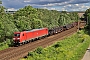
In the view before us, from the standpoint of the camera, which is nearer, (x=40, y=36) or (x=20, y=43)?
(x=20, y=43)

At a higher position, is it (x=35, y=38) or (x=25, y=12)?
(x=25, y=12)

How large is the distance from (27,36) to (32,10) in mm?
35815

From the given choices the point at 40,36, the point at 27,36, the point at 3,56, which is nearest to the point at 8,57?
the point at 3,56

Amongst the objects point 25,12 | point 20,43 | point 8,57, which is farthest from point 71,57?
point 25,12

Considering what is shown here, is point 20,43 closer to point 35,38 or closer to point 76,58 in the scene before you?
point 35,38

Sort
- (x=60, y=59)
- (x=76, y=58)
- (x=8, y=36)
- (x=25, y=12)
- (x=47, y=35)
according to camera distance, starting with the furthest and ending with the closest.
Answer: (x=25, y=12) < (x=47, y=35) < (x=8, y=36) < (x=76, y=58) < (x=60, y=59)

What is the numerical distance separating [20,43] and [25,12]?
36397 millimetres

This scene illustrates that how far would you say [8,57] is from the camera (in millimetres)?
34688

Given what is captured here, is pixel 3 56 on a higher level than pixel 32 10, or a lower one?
lower

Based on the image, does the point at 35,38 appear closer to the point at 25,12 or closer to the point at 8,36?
the point at 8,36

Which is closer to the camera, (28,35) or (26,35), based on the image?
(26,35)

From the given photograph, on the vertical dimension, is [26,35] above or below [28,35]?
above

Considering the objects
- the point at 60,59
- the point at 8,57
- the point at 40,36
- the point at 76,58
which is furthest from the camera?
the point at 40,36

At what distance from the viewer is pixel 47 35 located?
6906cm
